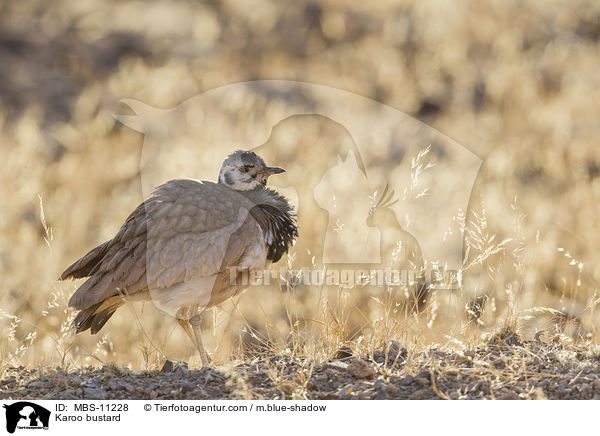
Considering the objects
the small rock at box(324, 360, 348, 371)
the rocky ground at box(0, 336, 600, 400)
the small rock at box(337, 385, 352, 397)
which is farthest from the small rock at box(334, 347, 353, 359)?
the small rock at box(337, 385, 352, 397)

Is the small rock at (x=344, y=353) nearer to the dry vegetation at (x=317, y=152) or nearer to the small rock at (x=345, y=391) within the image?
the dry vegetation at (x=317, y=152)

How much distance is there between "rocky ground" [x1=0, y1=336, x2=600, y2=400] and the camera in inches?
132

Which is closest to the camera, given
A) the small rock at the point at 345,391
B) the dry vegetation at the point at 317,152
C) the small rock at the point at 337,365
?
the small rock at the point at 345,391

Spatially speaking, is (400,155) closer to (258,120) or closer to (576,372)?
(258,120)

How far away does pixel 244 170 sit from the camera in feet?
16.1

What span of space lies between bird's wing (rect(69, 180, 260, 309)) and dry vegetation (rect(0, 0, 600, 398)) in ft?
0.91

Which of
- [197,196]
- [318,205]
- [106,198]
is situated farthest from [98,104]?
[197,196]

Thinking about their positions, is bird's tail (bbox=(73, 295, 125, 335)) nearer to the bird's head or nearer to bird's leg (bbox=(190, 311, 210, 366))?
bird's leg (bbox=(190, 311, 210, 366))
